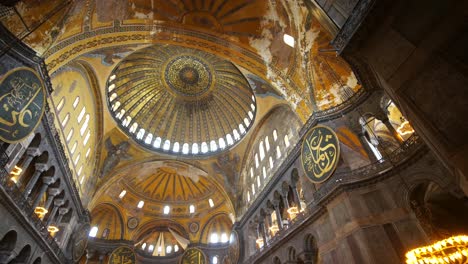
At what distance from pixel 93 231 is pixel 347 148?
21168 millimetres

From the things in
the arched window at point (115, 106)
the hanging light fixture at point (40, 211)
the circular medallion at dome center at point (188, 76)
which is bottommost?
the hanging light fixture at point (40, 211)

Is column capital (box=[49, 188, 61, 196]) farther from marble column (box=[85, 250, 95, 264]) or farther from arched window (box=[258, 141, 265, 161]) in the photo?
arched window (box=[258, 141, 265, 161])

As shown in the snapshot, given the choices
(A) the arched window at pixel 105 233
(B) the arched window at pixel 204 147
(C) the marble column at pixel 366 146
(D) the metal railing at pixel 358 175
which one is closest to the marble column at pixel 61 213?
(A) the arched window at pixel 105 233

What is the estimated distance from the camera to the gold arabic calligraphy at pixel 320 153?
28.2ft

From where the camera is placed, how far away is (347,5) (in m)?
5.33

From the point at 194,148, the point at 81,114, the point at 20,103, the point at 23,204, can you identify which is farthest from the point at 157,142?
the point at 20,103

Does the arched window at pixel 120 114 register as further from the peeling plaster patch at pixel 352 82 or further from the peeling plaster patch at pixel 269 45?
the peeling plaster patch at pixel 352 82

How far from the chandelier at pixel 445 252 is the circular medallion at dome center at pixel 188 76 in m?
15.9

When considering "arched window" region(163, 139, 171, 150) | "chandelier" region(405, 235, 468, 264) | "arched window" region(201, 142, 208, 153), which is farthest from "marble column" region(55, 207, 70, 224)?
"chandelier" region(405, 235, 468, 264)

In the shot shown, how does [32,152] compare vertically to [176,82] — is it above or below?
below

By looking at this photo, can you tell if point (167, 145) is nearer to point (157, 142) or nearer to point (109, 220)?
point (157, 142)

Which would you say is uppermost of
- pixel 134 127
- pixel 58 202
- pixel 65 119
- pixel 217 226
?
pixel 134 127

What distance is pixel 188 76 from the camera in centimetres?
1870

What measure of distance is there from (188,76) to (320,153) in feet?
41.7
